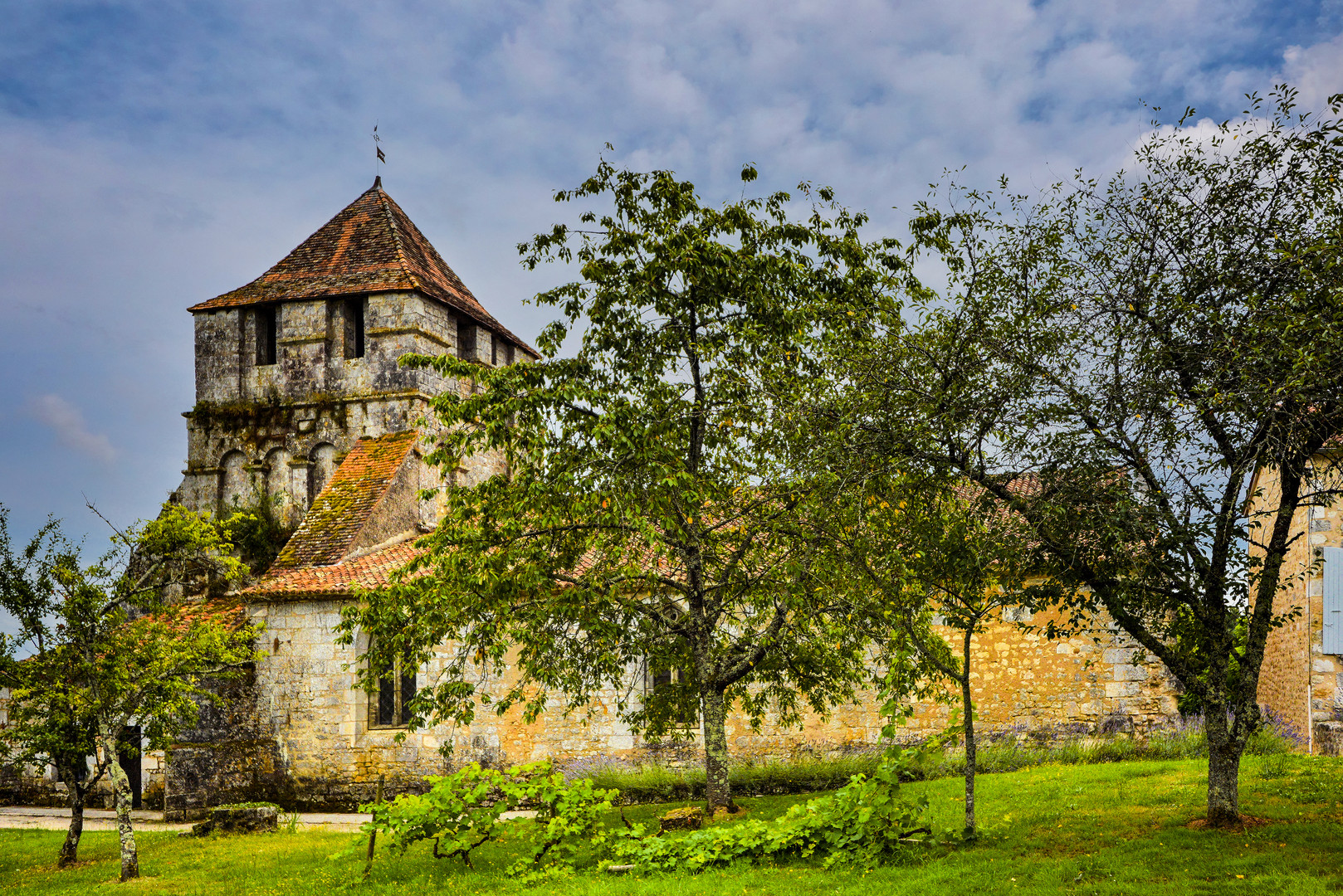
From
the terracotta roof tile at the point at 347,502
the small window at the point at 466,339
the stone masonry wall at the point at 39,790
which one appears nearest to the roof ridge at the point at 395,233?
the small window at the point at 466,339

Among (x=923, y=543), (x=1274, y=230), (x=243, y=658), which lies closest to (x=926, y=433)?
(x=923, y=543)

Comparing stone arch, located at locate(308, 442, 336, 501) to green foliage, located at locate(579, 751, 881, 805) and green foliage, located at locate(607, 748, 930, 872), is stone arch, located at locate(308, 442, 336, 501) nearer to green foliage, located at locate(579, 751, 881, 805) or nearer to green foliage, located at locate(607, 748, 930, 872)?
green foliage, located at locate(579, 751, 881, 805)

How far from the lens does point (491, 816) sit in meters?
11.3

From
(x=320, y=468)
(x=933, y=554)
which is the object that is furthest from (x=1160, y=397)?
(x=320, y=468)

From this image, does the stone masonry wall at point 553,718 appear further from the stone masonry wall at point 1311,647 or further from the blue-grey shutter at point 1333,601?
the blue-grey shutter at point 1333,601

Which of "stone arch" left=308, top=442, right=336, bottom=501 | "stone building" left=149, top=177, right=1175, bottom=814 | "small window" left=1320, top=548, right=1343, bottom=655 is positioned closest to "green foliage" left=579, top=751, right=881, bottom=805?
"stone building" left=149, top=177, right=1175, bottom=814

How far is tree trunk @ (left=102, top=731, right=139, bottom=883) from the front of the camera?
12.2m

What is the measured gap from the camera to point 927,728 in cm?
1758

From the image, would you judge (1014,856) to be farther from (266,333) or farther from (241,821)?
(266,333)

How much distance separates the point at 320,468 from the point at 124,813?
11.4 m

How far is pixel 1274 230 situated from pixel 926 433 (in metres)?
3.65

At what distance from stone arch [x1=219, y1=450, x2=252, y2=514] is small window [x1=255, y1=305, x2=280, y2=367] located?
2282 millimetres

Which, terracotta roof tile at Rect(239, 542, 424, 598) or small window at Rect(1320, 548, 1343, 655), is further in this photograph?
terracotta roof tile at Rect(239, 542, 424, 598)

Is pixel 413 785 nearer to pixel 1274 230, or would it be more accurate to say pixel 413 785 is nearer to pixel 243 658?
pixel 243 658
